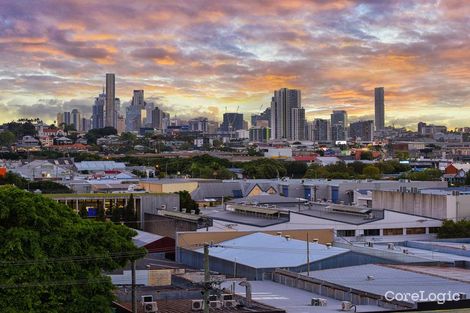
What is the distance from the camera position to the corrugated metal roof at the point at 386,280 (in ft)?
66.0

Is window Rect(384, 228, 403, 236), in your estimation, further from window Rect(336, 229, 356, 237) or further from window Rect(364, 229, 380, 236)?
window Rect(336, 229, 356, 237)

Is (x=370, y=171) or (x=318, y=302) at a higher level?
(x=370, y=171)

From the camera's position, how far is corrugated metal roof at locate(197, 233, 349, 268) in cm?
2506

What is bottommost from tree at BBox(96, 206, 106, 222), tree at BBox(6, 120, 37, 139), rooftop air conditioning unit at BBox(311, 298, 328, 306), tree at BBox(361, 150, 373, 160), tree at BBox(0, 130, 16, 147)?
rooftop air conditioning unit at BBox(311, 298, 328, 306)

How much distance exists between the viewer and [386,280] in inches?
851

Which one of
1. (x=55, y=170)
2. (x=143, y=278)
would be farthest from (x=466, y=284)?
(x=55, y=170)

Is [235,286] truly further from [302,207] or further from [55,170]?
[55,170]

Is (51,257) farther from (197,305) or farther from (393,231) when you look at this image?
(393,231)

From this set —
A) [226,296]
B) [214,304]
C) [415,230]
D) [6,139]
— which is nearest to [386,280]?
[226,296]

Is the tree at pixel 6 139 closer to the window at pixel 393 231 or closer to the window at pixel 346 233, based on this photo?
the window at pixel 393 231

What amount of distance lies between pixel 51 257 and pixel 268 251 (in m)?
10.4

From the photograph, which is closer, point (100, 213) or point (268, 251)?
point (268, 251)

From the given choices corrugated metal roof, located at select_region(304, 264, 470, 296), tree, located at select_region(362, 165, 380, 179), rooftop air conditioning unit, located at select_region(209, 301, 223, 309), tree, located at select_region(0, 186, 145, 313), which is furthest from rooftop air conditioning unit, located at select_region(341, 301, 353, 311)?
tree, located at select_region(362, 165, 380, 179)

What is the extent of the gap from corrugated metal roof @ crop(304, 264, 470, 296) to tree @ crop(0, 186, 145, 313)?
590 centimetres
